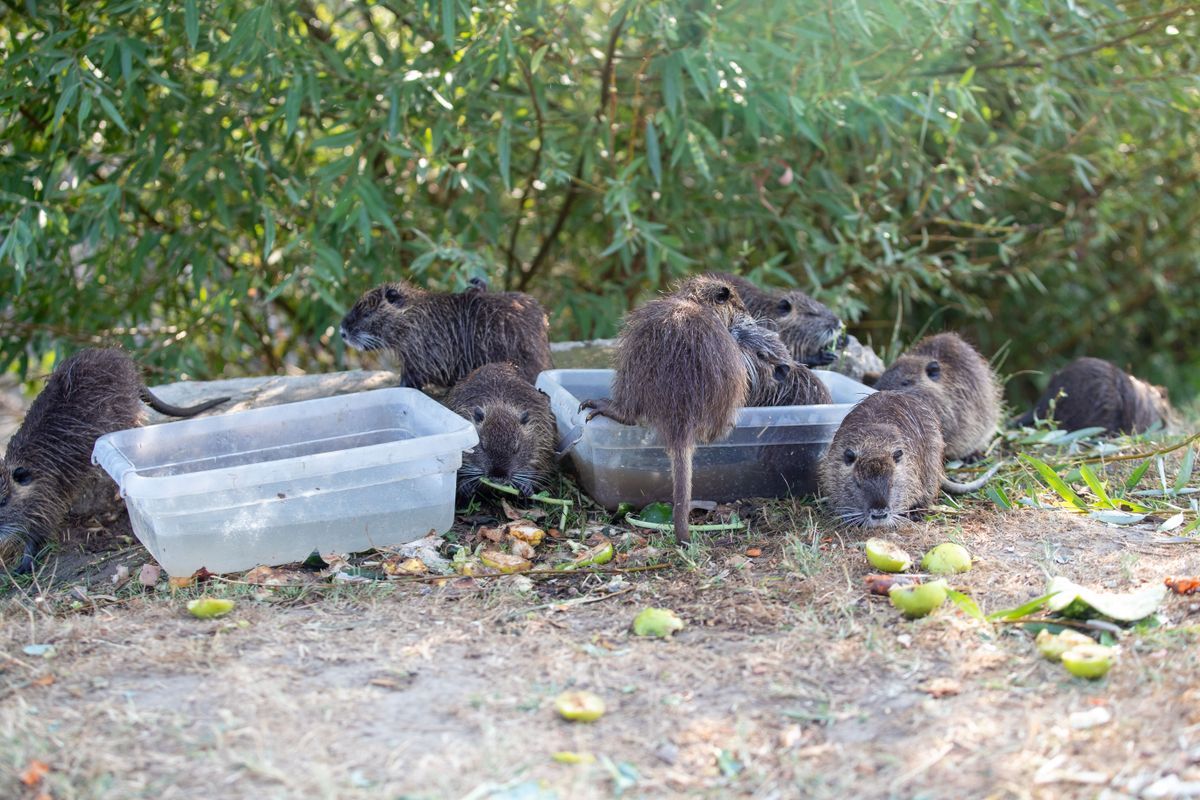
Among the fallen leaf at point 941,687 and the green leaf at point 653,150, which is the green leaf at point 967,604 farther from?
the green leaf at point 653,150

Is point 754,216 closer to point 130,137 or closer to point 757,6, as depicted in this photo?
point 757,6

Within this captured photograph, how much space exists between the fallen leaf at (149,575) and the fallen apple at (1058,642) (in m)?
2.83

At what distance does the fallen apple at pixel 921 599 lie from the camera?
3.45m

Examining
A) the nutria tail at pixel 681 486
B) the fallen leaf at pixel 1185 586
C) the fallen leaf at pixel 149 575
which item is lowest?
the fallen leaf at pixel 149 575

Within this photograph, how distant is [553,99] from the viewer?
6.45 meters

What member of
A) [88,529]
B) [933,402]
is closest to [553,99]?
[933,402]

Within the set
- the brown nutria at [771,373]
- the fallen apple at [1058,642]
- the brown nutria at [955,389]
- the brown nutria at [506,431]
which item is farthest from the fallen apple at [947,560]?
the brown nutria at [506,431]

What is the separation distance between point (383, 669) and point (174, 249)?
370 centimetres

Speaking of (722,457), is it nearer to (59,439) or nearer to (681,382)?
(681,382)

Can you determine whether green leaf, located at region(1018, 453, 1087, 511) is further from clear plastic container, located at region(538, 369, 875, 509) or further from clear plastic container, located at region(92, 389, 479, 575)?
clear plastic container, located at region(92, 389, 479, 575)

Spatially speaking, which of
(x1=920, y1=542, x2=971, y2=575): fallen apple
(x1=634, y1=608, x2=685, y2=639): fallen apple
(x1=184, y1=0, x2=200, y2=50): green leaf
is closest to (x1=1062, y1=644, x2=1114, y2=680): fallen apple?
(x1=920, y1=542, x2=971, y2=575): fallen apple

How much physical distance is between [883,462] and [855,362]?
195 centimetres

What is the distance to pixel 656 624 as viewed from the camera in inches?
138

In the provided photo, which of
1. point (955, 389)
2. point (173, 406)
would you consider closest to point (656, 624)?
point (955, 389)
